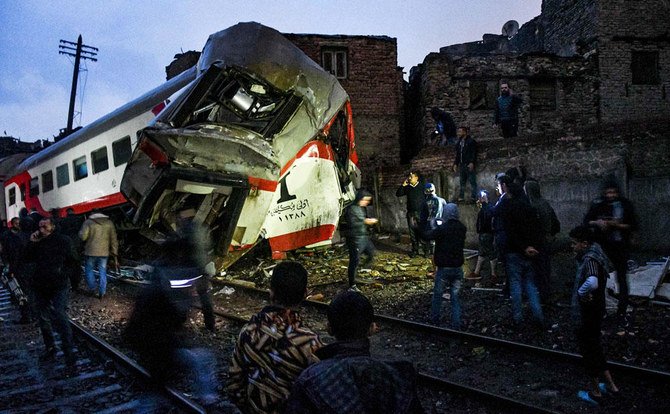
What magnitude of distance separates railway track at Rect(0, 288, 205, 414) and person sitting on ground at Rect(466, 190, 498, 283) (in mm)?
5558

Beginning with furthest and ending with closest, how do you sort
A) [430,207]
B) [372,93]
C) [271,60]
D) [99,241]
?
[372,93] < [430,207] < [99,241] < [271,60]

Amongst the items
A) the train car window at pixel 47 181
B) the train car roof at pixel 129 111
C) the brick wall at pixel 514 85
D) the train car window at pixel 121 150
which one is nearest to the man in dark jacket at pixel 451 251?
the train car roof at pixel 129 111

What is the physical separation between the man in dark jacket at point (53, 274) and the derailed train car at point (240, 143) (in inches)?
68.3

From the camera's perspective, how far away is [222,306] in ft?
25.2

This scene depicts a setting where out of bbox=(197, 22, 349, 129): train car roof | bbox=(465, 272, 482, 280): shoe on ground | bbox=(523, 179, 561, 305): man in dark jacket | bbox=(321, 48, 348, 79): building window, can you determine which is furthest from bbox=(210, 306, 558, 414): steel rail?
bbox=(321, 48, 348, 79): building window

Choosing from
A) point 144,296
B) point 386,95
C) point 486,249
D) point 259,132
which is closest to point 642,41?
point 386,95

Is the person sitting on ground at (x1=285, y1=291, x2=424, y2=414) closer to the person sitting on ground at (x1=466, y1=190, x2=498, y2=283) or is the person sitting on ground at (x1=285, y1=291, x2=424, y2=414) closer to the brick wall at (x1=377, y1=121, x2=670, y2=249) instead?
the person sitting on ground at (x1=466, y1=190, x2=498, y2=283)

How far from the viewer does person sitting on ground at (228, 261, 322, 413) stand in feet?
6.14

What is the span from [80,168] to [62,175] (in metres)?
1.40

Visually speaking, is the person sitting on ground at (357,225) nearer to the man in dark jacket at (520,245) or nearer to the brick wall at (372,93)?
the man in dark jacket at (520,245)

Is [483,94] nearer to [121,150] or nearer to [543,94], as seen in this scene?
[543,94]

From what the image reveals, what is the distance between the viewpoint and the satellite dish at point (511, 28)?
26547 mm

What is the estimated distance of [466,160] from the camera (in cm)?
1066


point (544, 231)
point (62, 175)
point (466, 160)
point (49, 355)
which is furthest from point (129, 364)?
point (62, 175)
